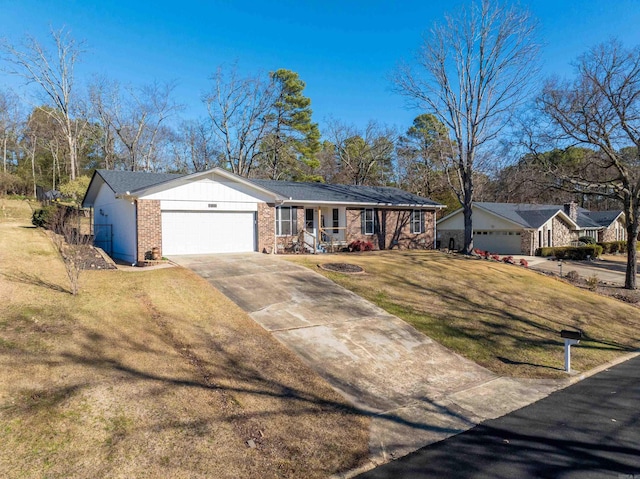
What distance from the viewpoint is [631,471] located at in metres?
4.31

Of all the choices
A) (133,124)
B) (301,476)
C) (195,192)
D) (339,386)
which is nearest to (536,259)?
(195,192)

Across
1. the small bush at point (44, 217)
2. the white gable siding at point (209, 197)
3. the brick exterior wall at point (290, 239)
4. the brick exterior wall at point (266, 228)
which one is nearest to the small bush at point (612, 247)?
the brick exterior wall at point (290, 239)

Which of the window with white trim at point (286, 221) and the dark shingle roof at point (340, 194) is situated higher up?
the dark shingle roof at point (340, 194)

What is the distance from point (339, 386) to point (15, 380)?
4.54 meters

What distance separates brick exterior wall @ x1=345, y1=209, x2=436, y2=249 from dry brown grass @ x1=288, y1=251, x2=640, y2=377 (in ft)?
16.3

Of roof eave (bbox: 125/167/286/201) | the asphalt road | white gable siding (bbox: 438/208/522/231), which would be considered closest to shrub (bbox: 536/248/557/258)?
white gable siding (bbox: 438/208/522/231)

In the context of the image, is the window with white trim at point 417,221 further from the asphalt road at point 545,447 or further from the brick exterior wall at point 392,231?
the asphalt road at point 545,447

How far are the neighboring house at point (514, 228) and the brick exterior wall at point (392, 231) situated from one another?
8690 mm

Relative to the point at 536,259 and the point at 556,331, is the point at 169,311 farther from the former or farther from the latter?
the point at 536,259

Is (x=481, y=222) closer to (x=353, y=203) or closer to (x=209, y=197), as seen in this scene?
(x=353, y=203)

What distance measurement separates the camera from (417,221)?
82.0 feet

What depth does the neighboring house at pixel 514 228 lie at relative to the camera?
31000mm

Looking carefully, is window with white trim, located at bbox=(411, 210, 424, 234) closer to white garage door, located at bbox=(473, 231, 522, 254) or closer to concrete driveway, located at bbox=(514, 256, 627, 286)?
concrete driveway, located at bbox=(514, 256, 627, 286)

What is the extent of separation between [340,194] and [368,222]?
2.39 m
